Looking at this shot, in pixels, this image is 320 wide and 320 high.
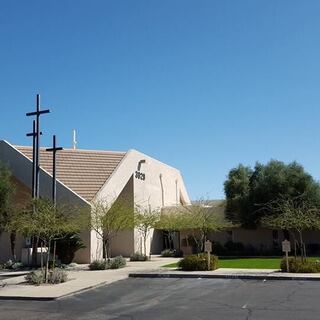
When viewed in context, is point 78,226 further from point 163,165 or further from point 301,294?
point 163,165

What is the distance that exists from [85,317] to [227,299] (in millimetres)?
4631

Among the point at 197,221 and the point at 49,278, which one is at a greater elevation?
the point at 197,221

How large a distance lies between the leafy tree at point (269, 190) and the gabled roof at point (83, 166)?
10.5 metres

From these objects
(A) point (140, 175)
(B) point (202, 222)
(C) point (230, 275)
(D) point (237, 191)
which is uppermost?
(A) point (140, 175)

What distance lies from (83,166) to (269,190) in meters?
14.7

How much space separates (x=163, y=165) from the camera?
51.2 meters

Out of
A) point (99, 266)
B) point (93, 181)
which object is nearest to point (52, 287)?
point (99, 266)

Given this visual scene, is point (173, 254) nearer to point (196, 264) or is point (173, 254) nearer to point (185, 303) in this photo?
point (196, 264)

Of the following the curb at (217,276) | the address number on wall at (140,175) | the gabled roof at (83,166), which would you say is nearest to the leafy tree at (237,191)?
the address number on wall at (140,175)

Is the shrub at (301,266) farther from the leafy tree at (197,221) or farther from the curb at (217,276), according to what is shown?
the leafy tree at (197,221)

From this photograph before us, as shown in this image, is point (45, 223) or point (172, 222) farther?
point (172, 222)

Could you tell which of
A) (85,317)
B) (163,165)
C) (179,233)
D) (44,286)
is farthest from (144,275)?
(163,165)

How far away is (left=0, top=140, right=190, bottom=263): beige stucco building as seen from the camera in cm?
3457

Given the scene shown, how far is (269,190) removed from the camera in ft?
138
